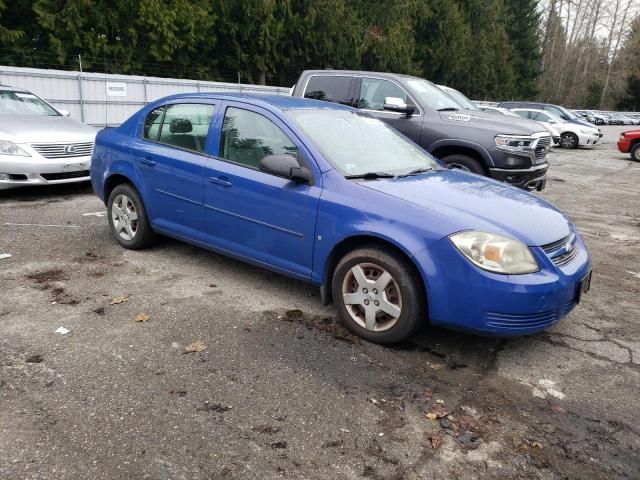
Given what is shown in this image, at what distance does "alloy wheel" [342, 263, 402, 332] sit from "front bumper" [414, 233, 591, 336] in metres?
0.26

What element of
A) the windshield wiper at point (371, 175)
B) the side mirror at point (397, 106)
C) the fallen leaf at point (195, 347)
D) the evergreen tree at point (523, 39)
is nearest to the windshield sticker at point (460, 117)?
the side mirror at point (397, 106)

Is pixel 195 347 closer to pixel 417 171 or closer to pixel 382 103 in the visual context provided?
pixel 417 171

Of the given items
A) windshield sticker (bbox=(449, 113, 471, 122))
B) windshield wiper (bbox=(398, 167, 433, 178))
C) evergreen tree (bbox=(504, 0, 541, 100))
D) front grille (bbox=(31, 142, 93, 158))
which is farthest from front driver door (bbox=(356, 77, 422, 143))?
evergreen tree (bbox=(504, 0, 541, 100))

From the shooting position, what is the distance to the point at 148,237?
5.28 meters

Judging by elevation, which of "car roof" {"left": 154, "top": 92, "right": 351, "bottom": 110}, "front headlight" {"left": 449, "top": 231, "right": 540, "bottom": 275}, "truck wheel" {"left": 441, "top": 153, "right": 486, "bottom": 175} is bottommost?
"truck wheel" {"left": 441, "top": 153, "right": 486, "bottom": 175}

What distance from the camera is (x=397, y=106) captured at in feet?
25.4

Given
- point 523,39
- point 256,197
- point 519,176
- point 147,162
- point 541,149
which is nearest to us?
point 256,197

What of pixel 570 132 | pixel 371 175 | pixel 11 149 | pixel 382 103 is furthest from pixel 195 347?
pixel 570 132

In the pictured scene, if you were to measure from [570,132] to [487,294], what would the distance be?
20.2 meters

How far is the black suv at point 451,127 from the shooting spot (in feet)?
24.5

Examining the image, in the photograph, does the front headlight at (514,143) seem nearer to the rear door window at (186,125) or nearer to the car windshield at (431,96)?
the car windshield at (431,96)

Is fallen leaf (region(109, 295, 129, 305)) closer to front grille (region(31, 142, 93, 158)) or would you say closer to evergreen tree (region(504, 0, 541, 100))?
front grille (region(31, 142, 93, 158))

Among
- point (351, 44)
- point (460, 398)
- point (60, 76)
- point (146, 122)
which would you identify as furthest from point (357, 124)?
point (351, 44)

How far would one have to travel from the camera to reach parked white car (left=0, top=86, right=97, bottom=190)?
7203 mm
